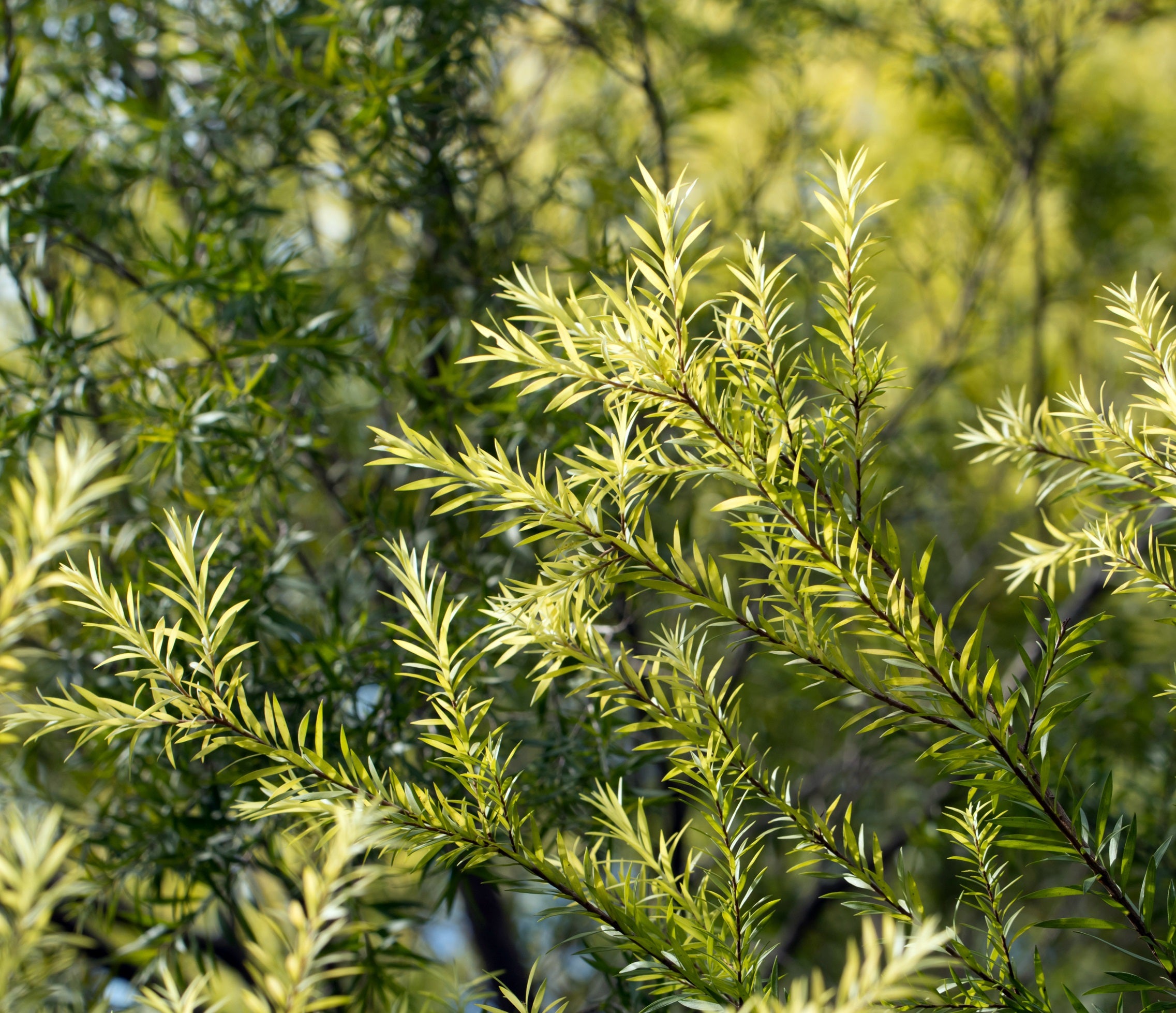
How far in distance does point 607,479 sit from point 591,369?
0.14ft

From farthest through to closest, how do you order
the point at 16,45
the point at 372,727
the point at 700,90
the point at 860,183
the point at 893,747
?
the point at 700,90 < the point at 16,45 < the point at 893,747 < the point at 372,727 < the point at 860,183

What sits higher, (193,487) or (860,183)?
(860,183)

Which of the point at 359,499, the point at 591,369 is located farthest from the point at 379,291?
the point at 591,369

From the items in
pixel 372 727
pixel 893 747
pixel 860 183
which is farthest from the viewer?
pixel 893 747

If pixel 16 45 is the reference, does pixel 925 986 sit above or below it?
below

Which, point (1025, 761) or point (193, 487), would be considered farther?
point (193, 487)

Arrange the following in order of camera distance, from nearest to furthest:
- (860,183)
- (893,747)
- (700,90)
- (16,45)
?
(860,183) → (893,747) → (16,45) → (700,90)

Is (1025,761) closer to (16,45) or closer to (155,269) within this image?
(155,269)

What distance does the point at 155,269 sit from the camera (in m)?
0.62

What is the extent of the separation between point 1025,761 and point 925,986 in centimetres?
10

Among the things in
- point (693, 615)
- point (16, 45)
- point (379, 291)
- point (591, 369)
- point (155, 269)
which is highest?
point (16, 45)

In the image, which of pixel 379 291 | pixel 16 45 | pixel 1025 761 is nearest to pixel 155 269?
pixel 379 291

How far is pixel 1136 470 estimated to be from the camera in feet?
1.35

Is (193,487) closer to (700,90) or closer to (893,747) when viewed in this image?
(893,747)
